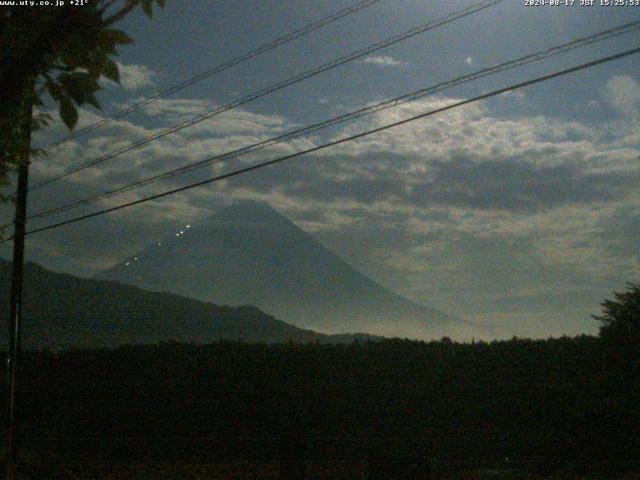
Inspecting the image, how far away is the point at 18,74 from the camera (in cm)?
381

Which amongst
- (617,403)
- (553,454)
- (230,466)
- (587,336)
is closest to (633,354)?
(617,403)

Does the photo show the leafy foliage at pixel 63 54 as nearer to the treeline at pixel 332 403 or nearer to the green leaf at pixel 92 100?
the green leaf at pixel 92 100

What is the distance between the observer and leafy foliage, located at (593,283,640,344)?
1494 cm

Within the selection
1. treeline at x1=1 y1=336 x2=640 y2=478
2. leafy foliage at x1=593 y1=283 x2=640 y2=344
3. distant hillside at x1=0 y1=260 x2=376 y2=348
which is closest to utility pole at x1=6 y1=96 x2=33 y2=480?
treeline at x1=1 y1=336 x2=640 y2=478

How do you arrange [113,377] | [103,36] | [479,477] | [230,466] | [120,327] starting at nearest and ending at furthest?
1. [103,36]
2. [479,477]
3. [230,466]
4. [113,377]
5. [120,327]

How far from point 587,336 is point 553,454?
4.03 meters

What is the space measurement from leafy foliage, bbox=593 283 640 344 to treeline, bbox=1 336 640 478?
212 cm

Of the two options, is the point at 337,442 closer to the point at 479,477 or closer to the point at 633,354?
the point at 479,477

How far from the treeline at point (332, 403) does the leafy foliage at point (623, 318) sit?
2120 mm

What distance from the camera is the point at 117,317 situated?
76500mm

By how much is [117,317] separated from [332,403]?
60267mm

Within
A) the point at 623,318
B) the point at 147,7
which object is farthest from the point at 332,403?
the point at 147,7

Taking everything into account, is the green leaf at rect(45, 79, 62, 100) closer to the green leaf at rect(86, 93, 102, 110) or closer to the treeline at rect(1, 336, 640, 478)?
the green leaf at rect(86, 93, 102, 110)

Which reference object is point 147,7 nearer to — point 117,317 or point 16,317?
point 16,317
